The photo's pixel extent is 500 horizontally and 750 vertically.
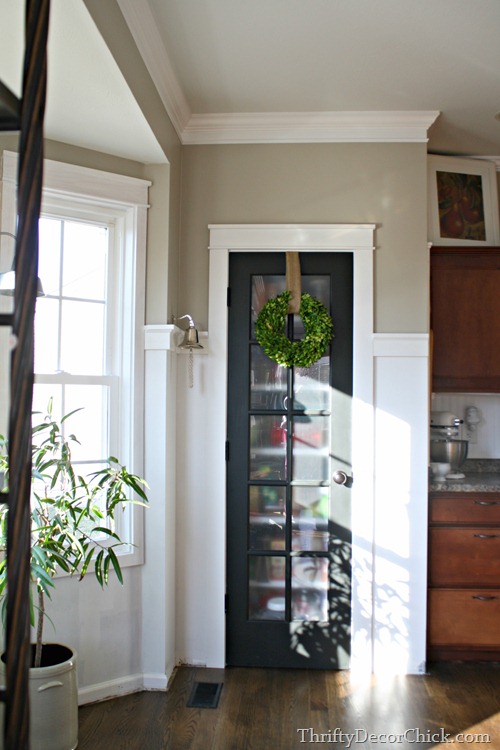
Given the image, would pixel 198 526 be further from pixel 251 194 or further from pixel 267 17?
pixel 267 17

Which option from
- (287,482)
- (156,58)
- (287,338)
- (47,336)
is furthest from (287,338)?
(156,58)

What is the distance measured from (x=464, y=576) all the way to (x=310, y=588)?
2.71 ft

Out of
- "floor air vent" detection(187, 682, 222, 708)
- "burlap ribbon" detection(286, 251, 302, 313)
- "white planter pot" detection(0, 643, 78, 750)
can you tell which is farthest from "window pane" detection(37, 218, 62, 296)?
"floor air vent" detection(187, 682, 222, 708)

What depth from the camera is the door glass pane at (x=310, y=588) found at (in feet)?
11.4

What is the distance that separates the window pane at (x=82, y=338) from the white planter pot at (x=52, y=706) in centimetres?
129

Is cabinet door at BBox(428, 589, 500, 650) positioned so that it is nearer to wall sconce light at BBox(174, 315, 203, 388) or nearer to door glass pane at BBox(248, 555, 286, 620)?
door glass pane at BBox(248, 555, 286, 620)

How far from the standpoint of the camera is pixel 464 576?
11.5 feet

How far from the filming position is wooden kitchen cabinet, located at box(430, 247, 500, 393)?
372cm

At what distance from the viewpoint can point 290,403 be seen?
3.48 m

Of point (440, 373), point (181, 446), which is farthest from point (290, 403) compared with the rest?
Answer: point (440, 373)

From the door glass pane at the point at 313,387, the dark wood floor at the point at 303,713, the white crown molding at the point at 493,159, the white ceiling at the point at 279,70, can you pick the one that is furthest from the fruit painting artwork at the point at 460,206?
the dark wood floor at the point at 303,713

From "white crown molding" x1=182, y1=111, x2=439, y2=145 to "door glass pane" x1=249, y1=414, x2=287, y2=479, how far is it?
1507mm

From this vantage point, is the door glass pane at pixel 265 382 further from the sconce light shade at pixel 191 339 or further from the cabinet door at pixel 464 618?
the cabinet door at pixel 464 618

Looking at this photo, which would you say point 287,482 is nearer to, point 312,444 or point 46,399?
point 312,444
